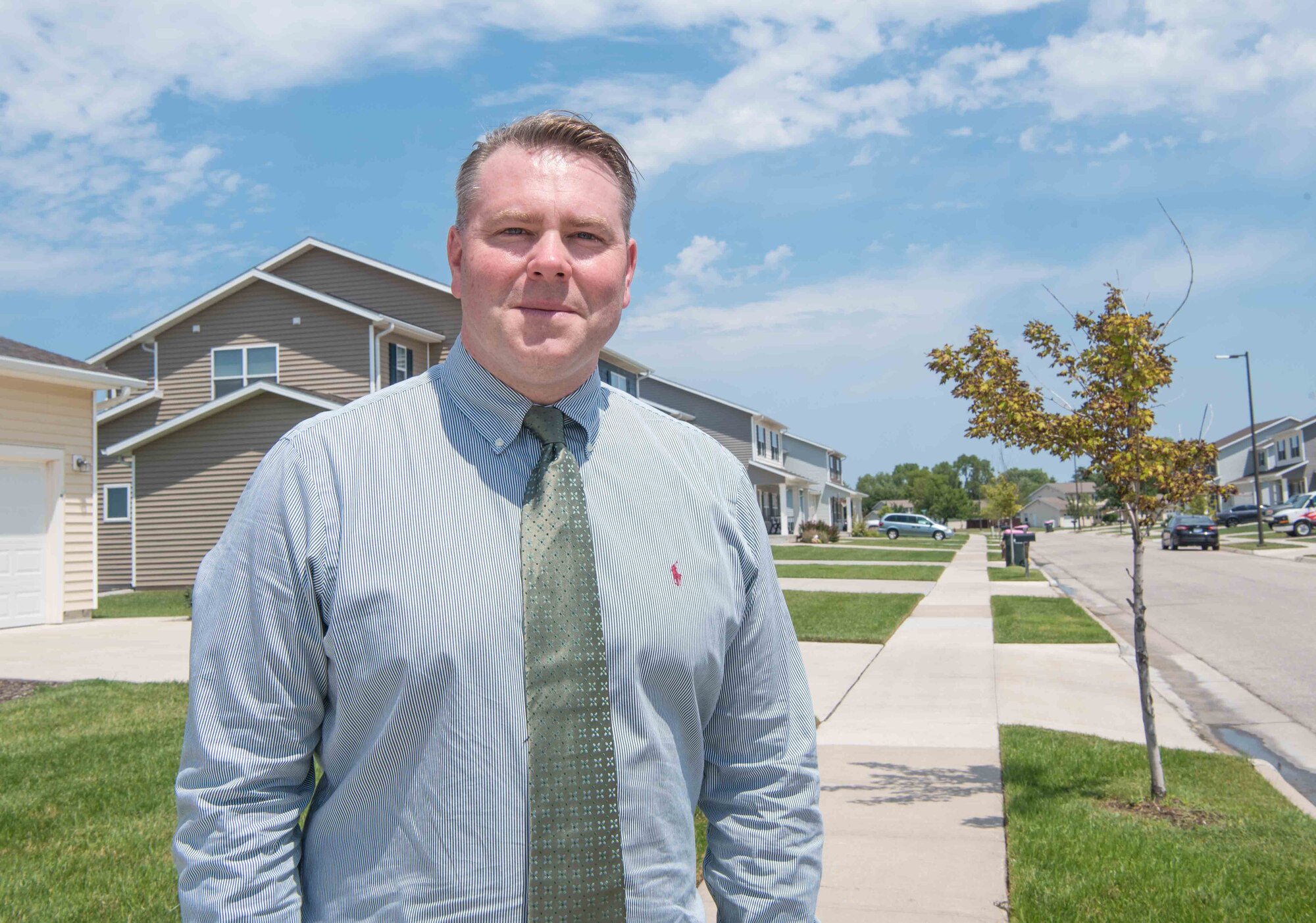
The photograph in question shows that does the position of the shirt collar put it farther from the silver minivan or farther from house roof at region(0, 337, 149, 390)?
the silver minivan

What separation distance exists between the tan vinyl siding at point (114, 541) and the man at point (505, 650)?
23.3m

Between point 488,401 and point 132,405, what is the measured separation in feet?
80.7

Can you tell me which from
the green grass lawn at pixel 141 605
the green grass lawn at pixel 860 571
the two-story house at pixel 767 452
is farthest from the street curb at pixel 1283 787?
the two-story house at pixel 767 452

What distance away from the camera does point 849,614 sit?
15.6m

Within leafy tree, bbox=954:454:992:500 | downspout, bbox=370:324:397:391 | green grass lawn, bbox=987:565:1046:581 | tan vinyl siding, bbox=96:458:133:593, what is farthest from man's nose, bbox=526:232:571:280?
leafy tree, bbox=954:454:992:500

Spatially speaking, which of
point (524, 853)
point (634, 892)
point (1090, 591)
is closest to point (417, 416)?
point (524, 853)

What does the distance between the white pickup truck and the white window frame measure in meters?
42.4

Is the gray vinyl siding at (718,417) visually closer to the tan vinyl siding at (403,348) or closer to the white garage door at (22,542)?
the tan vinyl siding at (403,348)

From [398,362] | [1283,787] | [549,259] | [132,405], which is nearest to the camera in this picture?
[549,259]

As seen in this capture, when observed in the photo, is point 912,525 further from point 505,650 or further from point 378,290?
point 505,650

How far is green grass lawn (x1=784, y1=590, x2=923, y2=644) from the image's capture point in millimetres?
13102

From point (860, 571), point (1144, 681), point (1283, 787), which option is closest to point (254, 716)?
point (1144, 681)

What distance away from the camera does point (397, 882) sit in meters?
1.67

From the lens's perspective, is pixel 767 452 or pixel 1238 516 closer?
pixel 767 452
